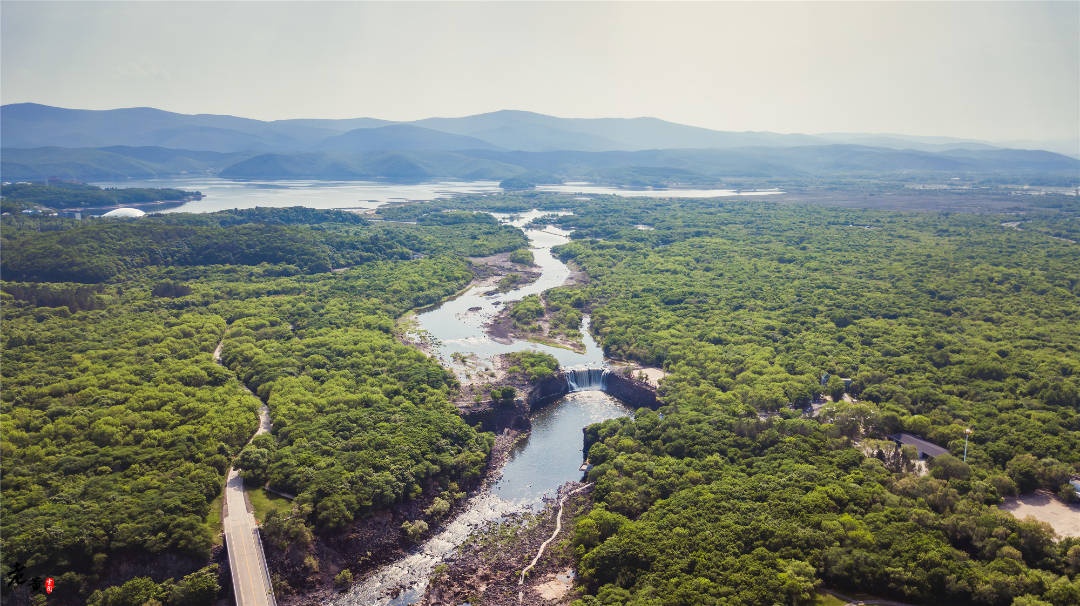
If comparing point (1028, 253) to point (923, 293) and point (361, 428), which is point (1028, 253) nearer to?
point (923, 293)

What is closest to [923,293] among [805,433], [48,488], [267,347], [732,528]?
[805,433]

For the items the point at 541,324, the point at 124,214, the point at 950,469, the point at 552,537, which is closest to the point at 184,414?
the point at 552,537

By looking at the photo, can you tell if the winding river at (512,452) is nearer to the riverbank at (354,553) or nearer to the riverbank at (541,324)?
the riverbank at (354,553)

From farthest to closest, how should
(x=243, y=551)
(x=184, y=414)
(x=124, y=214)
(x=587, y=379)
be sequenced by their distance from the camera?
(x=124, y=214)
(x=587, y=379)
(x=184, y=414)
(x=243, y=551)

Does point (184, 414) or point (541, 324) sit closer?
point (184, 414)

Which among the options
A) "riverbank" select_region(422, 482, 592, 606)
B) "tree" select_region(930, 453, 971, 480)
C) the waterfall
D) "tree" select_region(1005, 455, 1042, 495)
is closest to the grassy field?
"riverbank" select_region(422, 482, 592, 606)

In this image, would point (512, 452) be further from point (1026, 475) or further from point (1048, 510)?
point (1048, 510)

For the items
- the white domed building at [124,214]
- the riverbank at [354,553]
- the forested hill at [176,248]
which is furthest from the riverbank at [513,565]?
the white domed building at [124,214]
